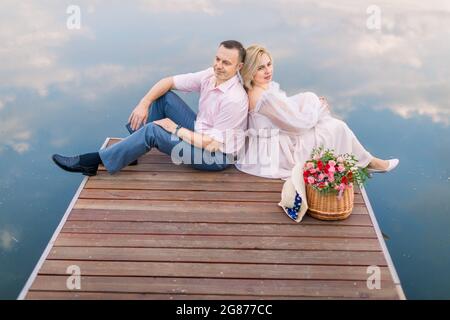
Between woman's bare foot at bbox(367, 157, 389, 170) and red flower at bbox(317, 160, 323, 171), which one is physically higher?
red flower at bbox(317, 160, 323, 171)

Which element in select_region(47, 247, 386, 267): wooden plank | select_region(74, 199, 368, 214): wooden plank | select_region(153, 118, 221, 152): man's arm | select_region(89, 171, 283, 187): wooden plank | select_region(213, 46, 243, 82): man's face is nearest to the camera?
select_region(47, 247, 386, 267): wooden plank

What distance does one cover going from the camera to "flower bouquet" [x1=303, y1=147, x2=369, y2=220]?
4074mm

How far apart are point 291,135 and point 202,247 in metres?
1.27

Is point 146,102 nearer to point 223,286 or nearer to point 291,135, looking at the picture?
point 291,135

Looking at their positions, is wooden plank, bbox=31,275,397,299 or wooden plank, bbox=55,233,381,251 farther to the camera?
wooden plank, bbox=55,233,381,251

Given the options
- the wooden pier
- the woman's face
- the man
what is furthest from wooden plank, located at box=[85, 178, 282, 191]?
the woman's face

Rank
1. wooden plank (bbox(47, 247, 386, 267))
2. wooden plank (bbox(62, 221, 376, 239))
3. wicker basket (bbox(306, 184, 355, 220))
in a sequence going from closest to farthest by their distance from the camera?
wooden plank (bbox(47, 247, 386, 267)) < wooden plank (bbox(62, 221, 376, 239)) < wicker basket (bbox(306, 184, 355, 220))

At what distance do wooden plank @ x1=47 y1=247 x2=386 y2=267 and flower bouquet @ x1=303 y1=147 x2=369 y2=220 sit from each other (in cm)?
38

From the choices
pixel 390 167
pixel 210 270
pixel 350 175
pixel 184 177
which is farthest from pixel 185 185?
pixel 390 167

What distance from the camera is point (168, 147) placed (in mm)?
4699

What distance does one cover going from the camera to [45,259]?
3732 millimetres

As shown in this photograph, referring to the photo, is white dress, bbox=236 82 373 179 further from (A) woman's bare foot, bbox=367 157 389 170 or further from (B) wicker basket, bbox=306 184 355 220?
(B) wicker basket, bbox=306 184 355 220

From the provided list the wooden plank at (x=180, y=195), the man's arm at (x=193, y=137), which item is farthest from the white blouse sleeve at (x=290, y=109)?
the wooden plank at (x=180, y=195)
